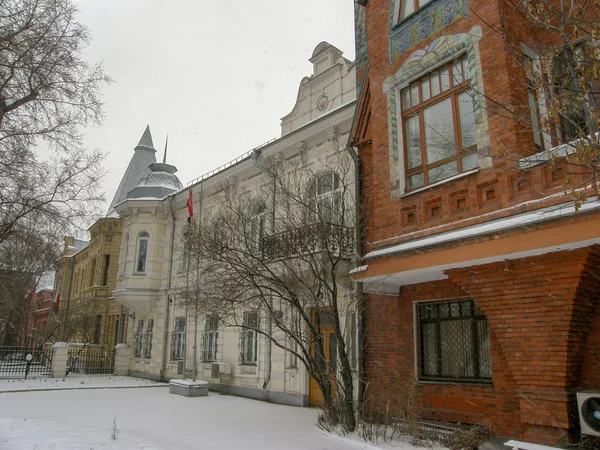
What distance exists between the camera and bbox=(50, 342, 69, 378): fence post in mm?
19870

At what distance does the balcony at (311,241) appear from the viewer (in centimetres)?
916

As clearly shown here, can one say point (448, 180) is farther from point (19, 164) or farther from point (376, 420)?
point (19, 164)

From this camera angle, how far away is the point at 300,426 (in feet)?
30.8

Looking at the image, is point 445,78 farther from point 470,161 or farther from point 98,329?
point 98,329

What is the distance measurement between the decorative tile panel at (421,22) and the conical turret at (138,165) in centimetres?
2535

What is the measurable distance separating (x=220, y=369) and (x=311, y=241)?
848cm

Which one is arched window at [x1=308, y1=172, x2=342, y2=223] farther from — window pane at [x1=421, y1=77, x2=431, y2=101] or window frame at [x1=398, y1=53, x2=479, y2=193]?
window pane at [x1=421, y1=77, x2=431, y2=101]

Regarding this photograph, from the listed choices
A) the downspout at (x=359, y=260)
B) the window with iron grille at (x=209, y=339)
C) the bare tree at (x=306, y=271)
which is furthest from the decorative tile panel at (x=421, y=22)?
the window with iron grille at (x=209, y=339)

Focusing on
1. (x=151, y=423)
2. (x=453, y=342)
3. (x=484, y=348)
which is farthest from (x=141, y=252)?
(x=484, y=348)

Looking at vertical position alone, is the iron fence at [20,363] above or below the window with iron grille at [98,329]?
below

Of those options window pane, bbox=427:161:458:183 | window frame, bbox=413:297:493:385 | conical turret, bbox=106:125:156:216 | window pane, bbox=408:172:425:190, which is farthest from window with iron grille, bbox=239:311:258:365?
conical turret, bbox=106:125:156:216

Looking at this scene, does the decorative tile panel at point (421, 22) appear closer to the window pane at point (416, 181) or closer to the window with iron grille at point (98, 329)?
the window pane at point (416, 181)

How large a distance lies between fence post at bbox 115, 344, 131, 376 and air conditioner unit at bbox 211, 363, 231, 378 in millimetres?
7772

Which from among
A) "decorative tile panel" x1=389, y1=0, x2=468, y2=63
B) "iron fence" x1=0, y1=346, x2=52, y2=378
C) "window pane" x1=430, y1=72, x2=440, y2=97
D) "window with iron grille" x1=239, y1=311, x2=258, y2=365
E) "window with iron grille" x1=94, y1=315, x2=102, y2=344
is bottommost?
"iron fence" x1=0, y1=346, x2=52, y2=378
